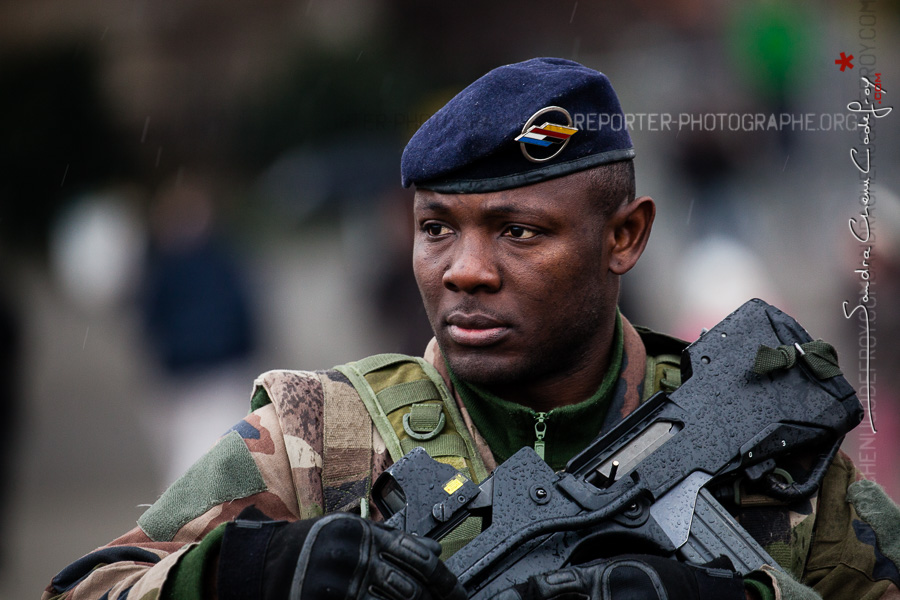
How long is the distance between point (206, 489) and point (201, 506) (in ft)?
0.13

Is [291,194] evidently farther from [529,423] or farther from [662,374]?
[529,423]

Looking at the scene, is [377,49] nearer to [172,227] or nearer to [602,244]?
[172,227]

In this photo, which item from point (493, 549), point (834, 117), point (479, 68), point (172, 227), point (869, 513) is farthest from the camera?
point (479, 68)

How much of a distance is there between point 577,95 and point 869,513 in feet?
4.14

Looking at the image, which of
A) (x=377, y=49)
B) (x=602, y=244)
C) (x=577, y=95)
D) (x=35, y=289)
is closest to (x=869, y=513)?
(x=602, y=244)

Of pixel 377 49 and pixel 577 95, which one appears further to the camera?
pixel 377 49

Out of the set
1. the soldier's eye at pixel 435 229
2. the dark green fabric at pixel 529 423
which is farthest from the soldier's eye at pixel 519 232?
the dark green fabric at pixel 529 423

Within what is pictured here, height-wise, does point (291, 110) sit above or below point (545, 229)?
above

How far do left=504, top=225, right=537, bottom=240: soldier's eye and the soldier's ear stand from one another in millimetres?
263

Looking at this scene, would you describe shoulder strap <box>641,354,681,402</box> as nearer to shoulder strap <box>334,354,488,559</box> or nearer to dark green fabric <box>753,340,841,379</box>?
dark green fabric <box>753,340,841,379</box>

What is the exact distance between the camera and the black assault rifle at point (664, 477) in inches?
84.2

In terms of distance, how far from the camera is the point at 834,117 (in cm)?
740

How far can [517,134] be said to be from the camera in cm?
249

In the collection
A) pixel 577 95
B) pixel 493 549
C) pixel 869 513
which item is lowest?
pixel 869 513
